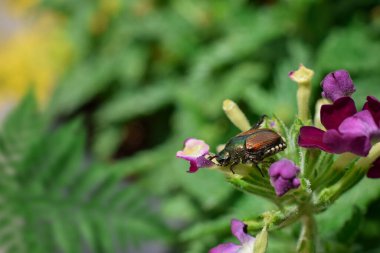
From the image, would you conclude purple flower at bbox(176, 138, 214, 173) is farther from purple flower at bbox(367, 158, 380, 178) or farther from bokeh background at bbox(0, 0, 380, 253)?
bokeh background at bbox(0, 0, 380, 253)

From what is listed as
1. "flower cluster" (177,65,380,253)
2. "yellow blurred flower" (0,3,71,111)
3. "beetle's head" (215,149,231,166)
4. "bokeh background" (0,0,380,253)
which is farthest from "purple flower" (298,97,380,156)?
"yellow blurred flower" (0,3,71,111)

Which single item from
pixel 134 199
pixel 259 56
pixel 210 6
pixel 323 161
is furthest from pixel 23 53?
pixel 323 161

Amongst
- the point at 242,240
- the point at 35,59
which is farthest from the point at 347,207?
the point at 35,59

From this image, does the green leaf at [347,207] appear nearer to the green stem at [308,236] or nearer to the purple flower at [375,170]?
the green stem at [308,236]

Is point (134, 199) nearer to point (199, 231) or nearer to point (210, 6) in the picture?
point (199, 231)

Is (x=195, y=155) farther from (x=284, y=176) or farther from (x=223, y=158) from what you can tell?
(x=284, y=176)

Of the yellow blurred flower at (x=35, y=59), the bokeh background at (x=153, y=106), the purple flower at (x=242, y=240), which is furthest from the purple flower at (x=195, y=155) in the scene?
the yellow blurred flower at (x=35, y=59)
